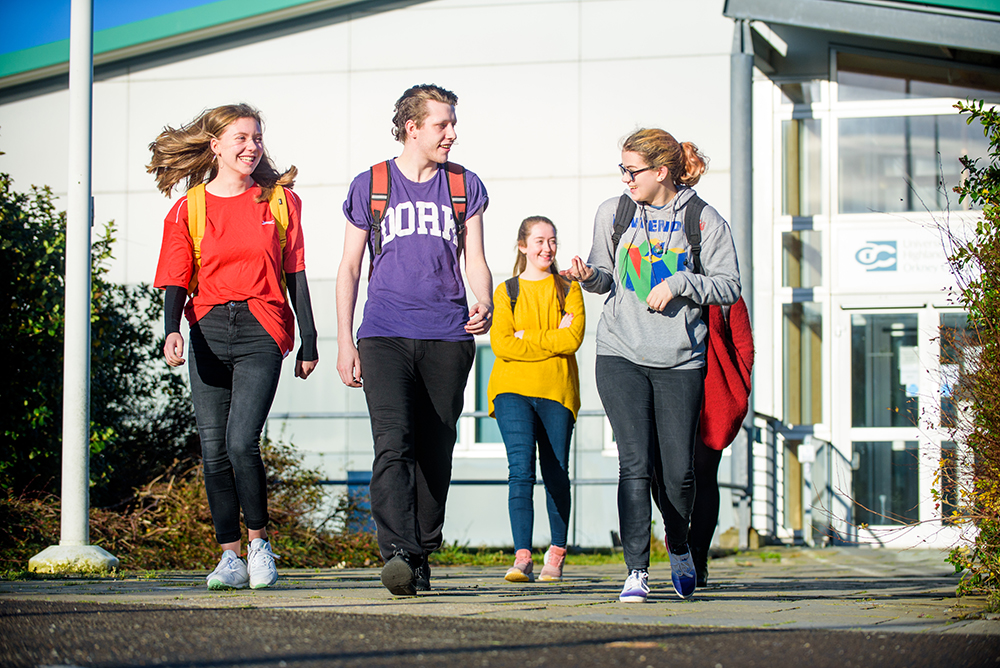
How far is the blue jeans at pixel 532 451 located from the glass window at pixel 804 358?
5.96 m

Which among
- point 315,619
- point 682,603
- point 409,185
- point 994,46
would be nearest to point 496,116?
point 994,46

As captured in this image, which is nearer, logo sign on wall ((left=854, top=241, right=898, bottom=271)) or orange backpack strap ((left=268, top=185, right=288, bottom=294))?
orange backpack strap ((left=268, top=185, right=288, bottom=294))

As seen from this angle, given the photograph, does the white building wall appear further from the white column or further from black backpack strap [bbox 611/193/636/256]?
black backpack strap [bbox 611/193/636/256]

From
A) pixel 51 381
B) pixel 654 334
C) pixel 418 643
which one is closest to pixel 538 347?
pixel 654 334

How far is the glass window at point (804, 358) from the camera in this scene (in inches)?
453

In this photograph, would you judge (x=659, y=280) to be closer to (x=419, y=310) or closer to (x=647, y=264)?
(x=647, y=264)

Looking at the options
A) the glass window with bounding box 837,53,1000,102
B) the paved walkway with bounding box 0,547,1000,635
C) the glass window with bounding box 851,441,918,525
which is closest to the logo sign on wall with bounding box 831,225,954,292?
the glass window with bounding box 837,53,1000,102

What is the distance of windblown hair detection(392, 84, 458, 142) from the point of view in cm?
481

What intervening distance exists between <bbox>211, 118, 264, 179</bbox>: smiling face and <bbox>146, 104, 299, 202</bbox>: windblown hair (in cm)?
3

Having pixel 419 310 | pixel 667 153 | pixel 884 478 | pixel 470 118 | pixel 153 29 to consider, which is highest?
pixel 153 29

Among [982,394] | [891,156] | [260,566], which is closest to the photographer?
[982,394]

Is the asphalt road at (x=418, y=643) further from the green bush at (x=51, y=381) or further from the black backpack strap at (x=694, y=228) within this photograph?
the green bush at (x=51, y=381)

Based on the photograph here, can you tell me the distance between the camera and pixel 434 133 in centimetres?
477

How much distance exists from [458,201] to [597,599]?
5.70 ft
